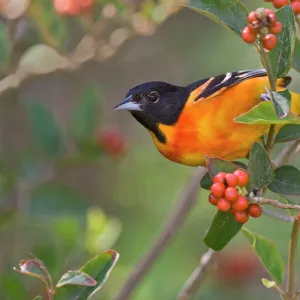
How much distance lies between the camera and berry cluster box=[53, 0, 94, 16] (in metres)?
3.52

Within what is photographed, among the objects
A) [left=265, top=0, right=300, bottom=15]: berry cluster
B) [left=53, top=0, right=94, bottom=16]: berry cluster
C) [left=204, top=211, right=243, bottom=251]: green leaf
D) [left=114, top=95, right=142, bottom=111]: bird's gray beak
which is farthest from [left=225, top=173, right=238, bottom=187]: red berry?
[left=53, top=0, right=94, bottom=16]: berry cluster

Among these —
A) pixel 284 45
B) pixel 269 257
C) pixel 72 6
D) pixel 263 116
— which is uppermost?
pixel 72 6

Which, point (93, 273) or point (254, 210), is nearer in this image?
point (254, 210)

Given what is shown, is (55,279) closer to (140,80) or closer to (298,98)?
(298,98)

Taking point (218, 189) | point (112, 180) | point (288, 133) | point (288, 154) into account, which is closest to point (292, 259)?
point (218, 189)

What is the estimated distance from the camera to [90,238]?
11.9ft

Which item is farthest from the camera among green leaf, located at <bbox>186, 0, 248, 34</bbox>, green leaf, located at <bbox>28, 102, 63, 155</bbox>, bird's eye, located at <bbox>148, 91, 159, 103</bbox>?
green leaf, located at <bbox>28, 102, 63, 155</bbox>

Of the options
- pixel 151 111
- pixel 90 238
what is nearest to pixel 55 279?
pixel 90 238

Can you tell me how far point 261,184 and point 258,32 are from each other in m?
0.45

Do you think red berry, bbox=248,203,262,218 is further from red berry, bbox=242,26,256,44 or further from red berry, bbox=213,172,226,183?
red berry, bbox=242,26,256,44

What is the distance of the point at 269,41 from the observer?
1.96 metres

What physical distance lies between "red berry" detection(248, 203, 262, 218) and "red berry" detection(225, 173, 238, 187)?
9 centimetres

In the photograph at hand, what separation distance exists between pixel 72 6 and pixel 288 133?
1559mm

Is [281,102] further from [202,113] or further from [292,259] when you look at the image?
[202,113]
